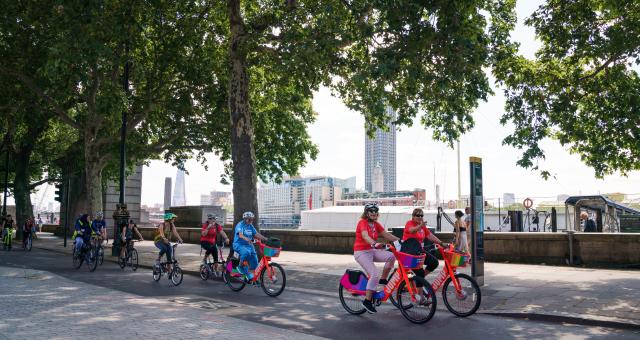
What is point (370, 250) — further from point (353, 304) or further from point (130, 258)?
point (130, 258)

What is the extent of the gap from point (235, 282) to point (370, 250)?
4614 mm

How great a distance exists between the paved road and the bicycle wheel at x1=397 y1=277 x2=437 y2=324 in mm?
153

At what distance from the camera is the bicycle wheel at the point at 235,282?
11823 mm

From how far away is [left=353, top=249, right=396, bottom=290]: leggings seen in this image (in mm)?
8484

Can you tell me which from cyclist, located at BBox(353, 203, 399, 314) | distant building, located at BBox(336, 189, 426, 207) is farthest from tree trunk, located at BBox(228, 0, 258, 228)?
distant building, located at BBox(336, 189, 426, 207)

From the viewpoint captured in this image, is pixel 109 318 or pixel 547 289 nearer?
pixel 109 318

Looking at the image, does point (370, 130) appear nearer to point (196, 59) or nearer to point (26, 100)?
point (196, 59)

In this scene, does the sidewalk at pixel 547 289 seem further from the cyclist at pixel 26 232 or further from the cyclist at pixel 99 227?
the cyclist at pixel 26 232

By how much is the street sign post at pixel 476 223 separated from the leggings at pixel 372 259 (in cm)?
321

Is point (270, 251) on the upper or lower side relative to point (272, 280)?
upper

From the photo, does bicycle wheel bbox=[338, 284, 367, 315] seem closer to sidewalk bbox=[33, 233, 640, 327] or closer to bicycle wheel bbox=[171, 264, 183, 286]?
sidewalk bbox=[33, 233, 640, 327]

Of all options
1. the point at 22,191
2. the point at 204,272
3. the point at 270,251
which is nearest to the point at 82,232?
the point at 204,272

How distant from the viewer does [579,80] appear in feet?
50.6

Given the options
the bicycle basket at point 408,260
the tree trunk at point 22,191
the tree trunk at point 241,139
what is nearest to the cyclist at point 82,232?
the tree trunk at point 241,139
